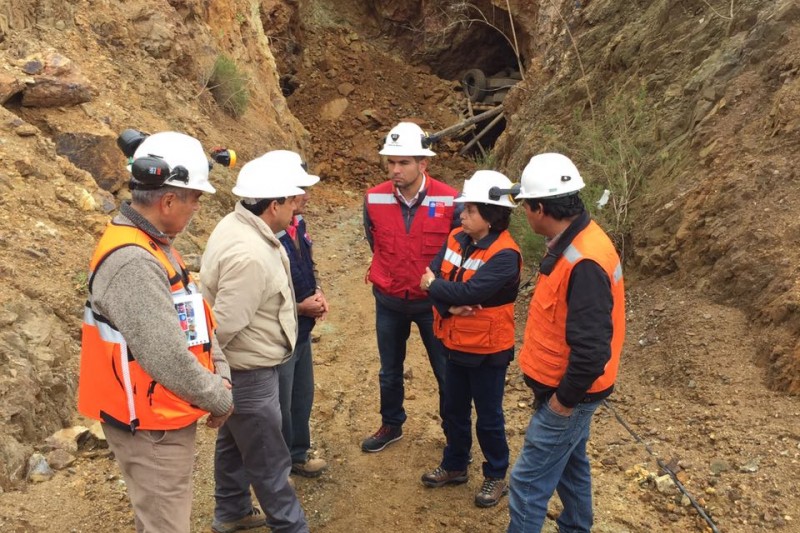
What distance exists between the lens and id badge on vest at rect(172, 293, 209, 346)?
7.72 feet

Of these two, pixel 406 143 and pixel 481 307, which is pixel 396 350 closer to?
pixel 481 307

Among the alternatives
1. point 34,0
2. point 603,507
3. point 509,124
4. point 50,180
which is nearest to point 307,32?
point 509,124

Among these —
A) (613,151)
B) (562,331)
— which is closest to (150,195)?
(562,331)

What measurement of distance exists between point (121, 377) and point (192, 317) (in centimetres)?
30

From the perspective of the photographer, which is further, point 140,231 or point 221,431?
point 221,431

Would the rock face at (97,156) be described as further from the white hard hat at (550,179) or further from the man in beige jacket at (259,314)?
the white hard hat at (550,179)

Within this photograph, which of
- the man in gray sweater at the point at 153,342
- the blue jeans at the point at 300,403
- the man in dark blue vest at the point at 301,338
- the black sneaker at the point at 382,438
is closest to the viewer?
the man in gray sweater at the point at 153,342

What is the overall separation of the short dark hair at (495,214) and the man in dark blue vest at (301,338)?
0.83m

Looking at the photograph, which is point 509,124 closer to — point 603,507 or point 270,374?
point 603,507

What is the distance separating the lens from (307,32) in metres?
17.5

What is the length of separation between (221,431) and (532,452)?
1474mm

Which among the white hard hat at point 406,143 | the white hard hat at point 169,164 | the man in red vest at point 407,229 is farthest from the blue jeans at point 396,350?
the white hard hat at point 169,164

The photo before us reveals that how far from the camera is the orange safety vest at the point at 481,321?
3.42 m

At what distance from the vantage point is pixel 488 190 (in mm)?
3367
